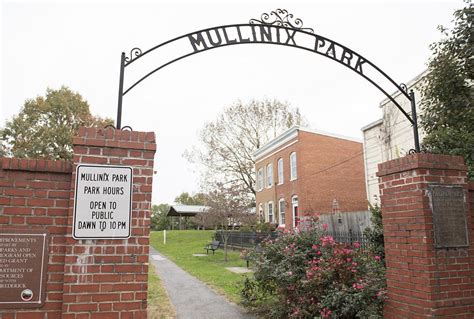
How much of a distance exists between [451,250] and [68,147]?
29161 millimetres

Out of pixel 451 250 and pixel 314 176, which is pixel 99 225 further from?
pixel 314 176

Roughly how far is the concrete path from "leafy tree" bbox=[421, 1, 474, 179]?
5.37 meters

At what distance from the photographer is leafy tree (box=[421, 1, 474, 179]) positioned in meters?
7.73

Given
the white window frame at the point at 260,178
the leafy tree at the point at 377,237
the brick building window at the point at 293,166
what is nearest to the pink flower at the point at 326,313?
the leafy tree at the point at 377,237

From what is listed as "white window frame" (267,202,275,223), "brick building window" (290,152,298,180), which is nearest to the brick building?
"brick building window" (290,152,298,180)

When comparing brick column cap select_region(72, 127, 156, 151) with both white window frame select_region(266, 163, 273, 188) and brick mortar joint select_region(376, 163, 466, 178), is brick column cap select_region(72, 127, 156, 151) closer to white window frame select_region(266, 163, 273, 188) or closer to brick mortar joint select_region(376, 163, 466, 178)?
brick mortar joint select_region(376, 163, 466, 178)

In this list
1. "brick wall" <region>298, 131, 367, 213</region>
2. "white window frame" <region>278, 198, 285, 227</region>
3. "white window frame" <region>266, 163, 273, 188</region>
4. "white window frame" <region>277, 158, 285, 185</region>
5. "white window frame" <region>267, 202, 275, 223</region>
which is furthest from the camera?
"white window frame" <region>266, 163, 273, 188</region>

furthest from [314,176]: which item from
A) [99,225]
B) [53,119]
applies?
[99,225]

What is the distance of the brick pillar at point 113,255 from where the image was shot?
338 centimetres

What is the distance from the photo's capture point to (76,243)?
135 inches

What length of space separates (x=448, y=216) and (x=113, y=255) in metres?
3.80

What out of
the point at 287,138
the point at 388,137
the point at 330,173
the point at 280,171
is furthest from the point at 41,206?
the point at 280,171

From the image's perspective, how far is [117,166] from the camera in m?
3.64

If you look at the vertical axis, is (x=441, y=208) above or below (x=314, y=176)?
below
